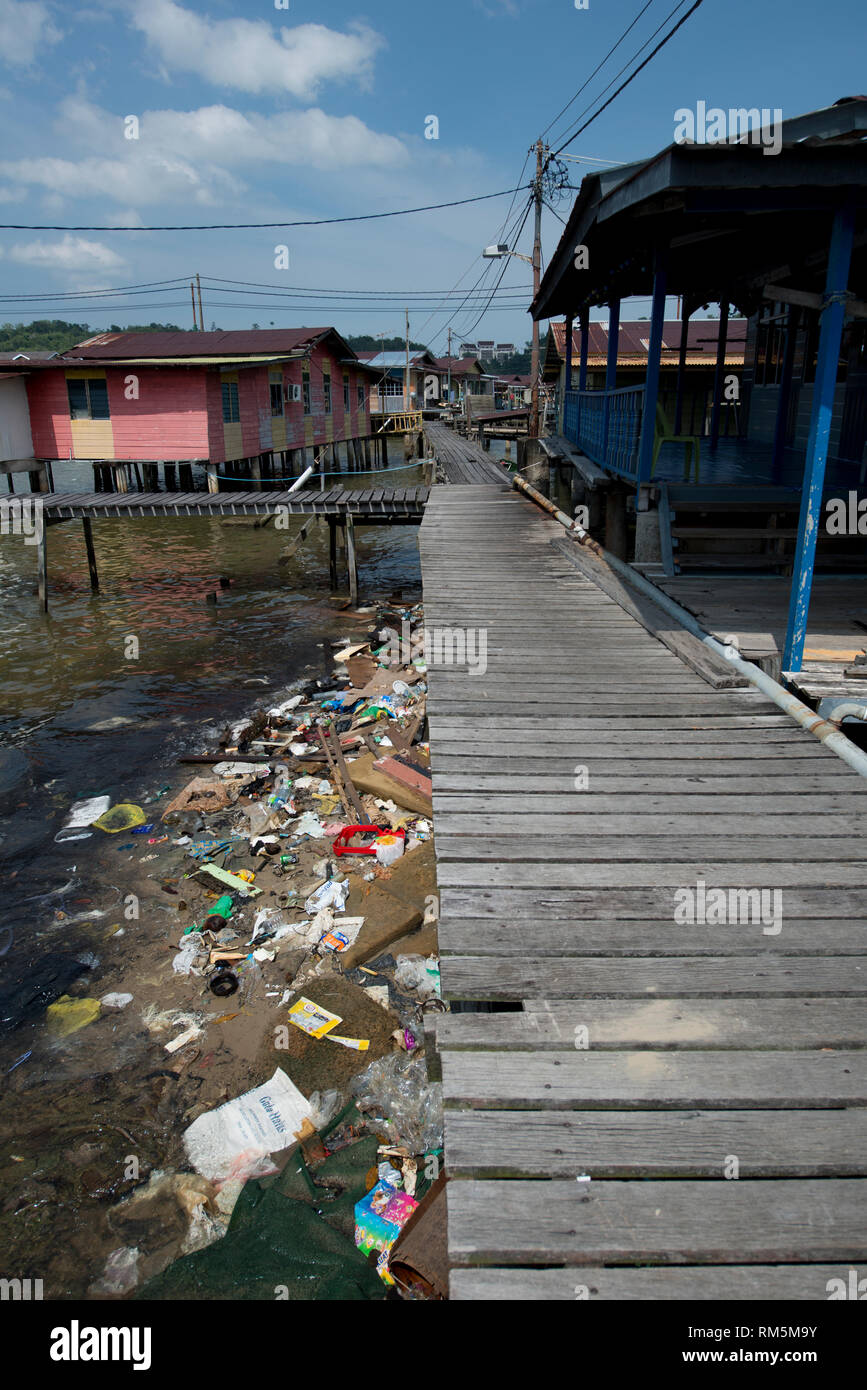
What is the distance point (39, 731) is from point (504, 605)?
759cm

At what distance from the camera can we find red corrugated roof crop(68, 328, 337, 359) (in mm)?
25797

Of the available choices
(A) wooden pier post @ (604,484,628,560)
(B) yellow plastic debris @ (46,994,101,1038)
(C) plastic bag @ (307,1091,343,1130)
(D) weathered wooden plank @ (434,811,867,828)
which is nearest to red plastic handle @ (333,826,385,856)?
(B) yellow plastic debris @ (46,994,101,1038)

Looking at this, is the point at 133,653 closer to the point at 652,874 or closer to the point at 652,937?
the point at 652,874

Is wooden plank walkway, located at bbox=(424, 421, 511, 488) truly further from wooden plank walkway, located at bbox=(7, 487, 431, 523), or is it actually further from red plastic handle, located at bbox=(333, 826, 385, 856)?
red plastic handle, located at bbox=(333, 826, 385, 856)

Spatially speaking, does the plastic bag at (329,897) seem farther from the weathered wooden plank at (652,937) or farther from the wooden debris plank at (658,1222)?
the wooden debris plank at (658,1222)

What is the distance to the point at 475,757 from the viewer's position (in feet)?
14.5

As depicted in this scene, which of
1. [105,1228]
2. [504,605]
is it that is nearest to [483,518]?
[504,605]

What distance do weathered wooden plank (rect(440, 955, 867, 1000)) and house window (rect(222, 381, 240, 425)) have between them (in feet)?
85.2

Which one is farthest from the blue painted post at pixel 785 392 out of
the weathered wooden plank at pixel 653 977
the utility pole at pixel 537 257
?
the utility pole at pixel 537 257

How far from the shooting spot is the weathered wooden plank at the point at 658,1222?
6.40 ft

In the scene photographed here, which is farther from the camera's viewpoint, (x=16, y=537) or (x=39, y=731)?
(x=16, y=537)

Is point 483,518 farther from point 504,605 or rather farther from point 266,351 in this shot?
point 266,351

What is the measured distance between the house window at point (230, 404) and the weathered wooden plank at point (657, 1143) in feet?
87.1
